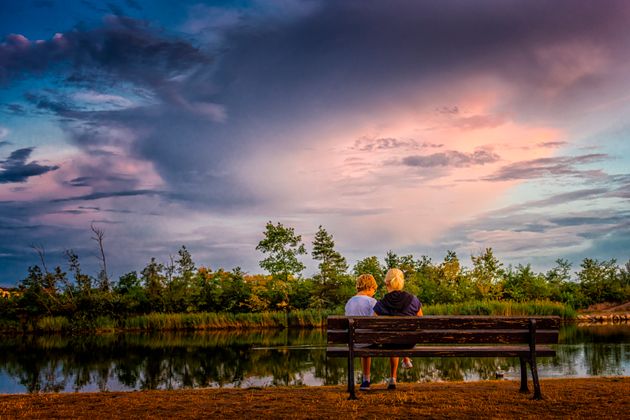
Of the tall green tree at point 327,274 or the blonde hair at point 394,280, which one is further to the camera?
the tall green tree at point 327,274

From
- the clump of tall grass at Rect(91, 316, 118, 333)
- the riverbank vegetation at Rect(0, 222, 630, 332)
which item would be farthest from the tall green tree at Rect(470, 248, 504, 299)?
the clump of tall grass at Rect(91, 316, 118, 333)

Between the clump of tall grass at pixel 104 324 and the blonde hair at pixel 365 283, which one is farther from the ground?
the blonde hair at pixel 365 283

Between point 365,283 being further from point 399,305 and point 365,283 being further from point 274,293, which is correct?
point 274,293

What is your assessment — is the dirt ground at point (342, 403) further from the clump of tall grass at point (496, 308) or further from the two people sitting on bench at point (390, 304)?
the clump of tall grass at point (496, 308)

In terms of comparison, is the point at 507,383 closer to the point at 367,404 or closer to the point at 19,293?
the point at 367,404

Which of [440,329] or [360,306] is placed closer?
[440,329]

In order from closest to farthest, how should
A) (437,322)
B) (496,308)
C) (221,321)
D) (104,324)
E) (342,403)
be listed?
(342,403) < (437,322) < (496,308) < (104,324) < (221,321)

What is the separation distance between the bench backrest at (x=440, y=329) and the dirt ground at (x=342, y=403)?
26.9 inches

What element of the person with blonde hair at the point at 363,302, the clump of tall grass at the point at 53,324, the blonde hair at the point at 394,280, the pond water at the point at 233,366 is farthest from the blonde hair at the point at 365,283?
the clump of tall grass at the point at 53,324

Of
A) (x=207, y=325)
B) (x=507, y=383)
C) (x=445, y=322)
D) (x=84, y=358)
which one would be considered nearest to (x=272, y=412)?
(x=445, y=322)

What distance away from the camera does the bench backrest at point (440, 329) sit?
7.11 meters

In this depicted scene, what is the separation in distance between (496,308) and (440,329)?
25351mm

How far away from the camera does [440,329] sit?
7.11 meters

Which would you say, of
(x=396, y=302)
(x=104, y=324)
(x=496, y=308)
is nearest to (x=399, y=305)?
(x=396, y=302)
